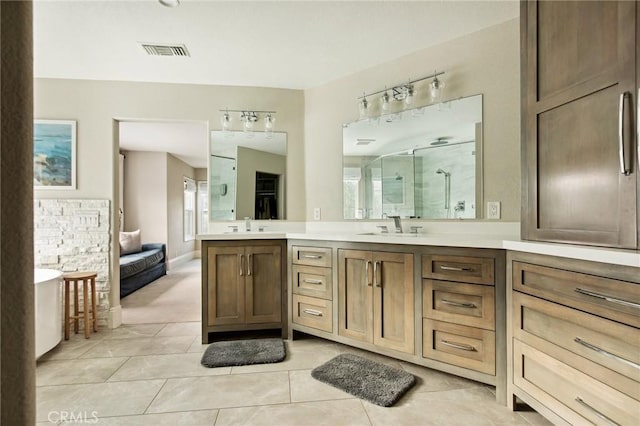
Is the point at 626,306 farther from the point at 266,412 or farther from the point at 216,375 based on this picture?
the point at 216,375

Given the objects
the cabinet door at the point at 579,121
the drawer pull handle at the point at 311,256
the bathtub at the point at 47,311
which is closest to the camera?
the cabinet door at the point at 579,121

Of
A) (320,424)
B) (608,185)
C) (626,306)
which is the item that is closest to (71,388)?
(320,424)

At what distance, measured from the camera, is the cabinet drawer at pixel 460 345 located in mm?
1899

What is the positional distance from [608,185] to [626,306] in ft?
1.74

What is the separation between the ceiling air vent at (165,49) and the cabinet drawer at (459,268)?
2495 millimetres

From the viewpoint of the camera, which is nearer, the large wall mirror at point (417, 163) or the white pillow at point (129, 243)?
the large wall mirror at point (417, 163)

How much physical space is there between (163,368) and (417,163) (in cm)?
251

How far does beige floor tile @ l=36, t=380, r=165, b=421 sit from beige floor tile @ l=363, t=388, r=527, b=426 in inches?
52.4

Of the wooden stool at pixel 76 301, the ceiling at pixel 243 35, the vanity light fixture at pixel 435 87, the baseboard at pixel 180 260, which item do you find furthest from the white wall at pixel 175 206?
the vanity light fixture at pixel 435 87

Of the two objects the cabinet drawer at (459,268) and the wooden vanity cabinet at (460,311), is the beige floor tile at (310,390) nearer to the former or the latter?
the wooden vanity cabinet at (460,311)

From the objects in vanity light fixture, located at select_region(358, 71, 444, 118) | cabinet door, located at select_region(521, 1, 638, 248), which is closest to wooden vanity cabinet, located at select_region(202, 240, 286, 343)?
vanity light fixture, located at select_region(358, 71, 444, 118)

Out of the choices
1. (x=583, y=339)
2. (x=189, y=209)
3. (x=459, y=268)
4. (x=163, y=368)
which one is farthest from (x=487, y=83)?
(x=189, y=209)

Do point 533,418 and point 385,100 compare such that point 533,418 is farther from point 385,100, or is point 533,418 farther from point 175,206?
point 175,206

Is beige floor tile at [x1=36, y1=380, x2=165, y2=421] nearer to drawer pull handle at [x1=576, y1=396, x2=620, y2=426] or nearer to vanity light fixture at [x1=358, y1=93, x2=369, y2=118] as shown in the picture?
drawer pull handle at [x1=576, y1=396, x2=620, y2=426]
